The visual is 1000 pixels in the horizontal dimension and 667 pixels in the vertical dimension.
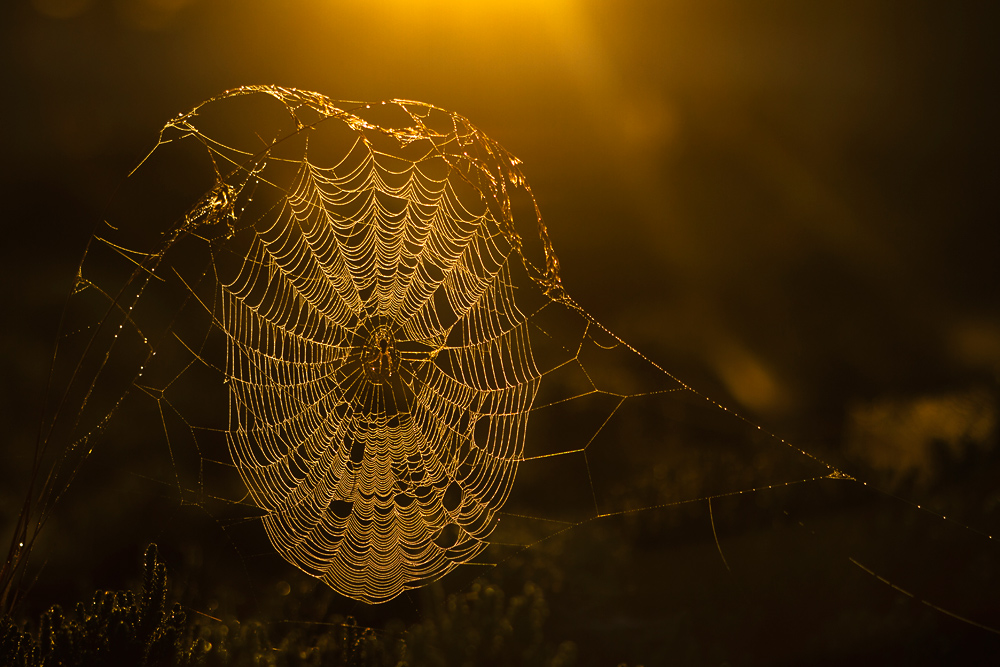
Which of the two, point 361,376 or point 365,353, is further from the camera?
point 361,376

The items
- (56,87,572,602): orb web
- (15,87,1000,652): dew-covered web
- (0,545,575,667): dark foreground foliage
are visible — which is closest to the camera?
(0,545,575,667): dark foreground foliage

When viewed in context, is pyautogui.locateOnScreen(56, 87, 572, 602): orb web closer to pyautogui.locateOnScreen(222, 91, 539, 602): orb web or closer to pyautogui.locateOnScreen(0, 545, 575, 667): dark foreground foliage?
Result: pyautogui.locateOnScreen(222, 91, 539, 602): orb web

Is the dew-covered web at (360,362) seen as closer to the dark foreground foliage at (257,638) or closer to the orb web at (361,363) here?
the orb web at (361,363)

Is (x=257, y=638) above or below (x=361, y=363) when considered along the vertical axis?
below

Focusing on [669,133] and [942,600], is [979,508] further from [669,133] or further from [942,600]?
[669,133]

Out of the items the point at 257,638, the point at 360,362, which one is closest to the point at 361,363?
the point at 360,362

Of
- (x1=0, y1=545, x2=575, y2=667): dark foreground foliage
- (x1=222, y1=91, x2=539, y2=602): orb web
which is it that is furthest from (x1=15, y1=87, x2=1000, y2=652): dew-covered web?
(x1=0, y1=545, x2=575, y2=667): dark foreground foliage

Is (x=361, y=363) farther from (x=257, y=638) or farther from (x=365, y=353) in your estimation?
(x=257, y=638)
